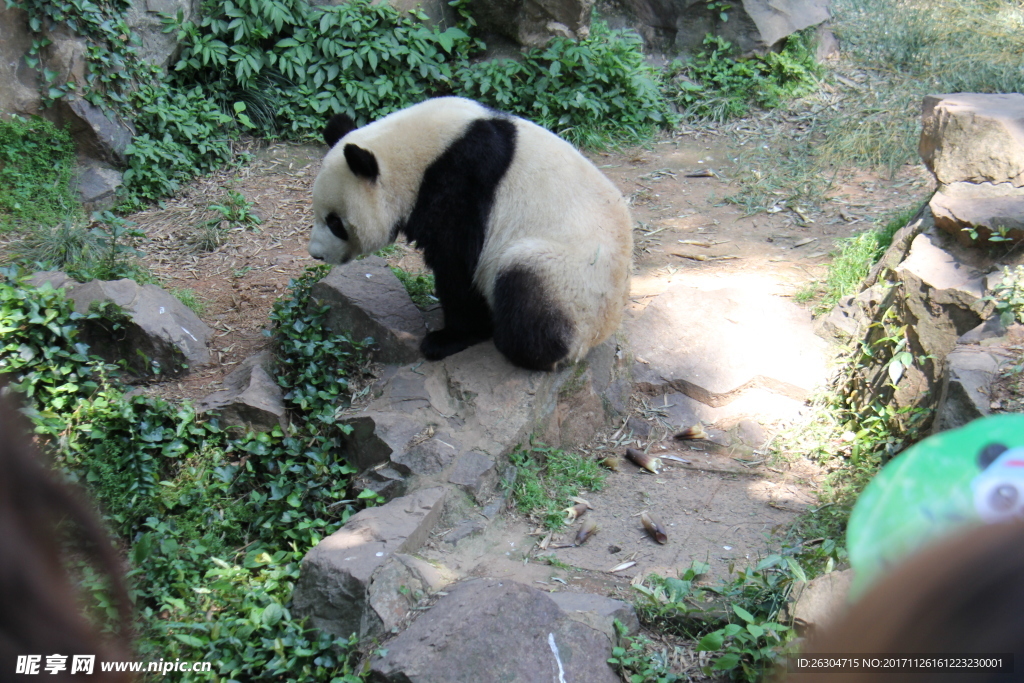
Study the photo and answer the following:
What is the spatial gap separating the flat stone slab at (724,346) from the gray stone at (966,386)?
138cm

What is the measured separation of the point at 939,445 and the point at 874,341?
3821mm

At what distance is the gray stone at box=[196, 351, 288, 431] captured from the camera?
4414 mm

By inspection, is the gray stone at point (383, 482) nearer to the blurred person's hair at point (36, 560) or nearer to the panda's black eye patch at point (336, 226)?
the panda's black eye patch at point (336, 226)

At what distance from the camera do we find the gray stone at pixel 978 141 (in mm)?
4977

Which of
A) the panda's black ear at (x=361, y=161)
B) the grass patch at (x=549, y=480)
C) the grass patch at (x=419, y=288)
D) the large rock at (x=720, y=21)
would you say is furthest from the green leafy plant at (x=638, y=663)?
the large rock at (x=720, y=21)

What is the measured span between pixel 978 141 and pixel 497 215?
11.8ft

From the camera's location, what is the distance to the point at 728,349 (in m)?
5.46

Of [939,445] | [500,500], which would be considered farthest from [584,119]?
[939,445]

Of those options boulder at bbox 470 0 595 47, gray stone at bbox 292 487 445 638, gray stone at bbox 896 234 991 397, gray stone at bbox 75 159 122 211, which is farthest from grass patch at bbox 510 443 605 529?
boulder at bbox 470 0 595 47

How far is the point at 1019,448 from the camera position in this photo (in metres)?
1.17

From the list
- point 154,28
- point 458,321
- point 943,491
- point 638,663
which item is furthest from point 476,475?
point 154,28

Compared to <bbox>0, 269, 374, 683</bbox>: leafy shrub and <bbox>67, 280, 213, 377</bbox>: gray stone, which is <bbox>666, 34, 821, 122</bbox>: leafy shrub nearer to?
<bbox>0, 269, 374, 683</bbox>: leafy shrub

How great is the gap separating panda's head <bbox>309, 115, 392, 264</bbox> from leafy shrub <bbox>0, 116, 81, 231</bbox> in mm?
3225

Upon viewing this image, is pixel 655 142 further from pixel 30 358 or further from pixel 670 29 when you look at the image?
pixel 30 358
